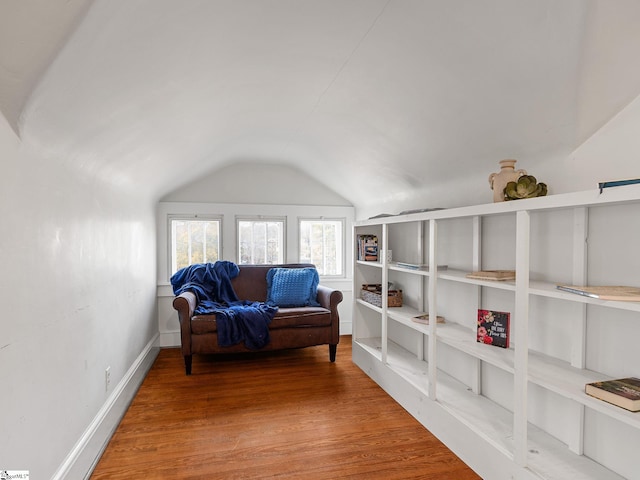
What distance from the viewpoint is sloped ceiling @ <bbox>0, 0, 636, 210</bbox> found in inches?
55.8

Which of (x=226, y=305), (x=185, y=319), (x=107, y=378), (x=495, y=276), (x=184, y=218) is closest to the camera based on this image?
(x=495, y=276)

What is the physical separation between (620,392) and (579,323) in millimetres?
466

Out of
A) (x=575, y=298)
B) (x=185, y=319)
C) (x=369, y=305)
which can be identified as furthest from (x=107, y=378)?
(x=575, y=298)

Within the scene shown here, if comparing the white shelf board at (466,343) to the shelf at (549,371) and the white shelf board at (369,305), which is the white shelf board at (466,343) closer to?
the shelf at (549,371)

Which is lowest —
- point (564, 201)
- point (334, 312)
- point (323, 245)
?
point (334, 312)

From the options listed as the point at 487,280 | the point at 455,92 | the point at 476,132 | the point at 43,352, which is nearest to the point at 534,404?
the point at 487,280

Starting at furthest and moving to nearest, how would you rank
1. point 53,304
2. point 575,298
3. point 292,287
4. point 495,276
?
point 292,287 → point 495,276 → point 53,304 → point 575,298

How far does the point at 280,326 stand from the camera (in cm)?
365

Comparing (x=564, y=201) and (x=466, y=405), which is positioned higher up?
(x=564, y=201)

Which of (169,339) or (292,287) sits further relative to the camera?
(169,339)

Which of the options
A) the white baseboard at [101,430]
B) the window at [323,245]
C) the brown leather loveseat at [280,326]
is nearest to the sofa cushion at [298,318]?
the brown leather loveseat at [280,326]

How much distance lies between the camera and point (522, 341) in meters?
1.74

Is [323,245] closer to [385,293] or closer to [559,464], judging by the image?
[385,293]

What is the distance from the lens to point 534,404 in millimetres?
2150
